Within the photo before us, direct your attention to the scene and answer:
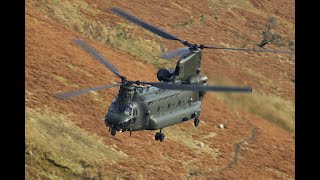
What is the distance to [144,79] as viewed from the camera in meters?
57.9

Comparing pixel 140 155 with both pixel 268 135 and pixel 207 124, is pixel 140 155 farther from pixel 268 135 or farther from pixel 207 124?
pixel 268 135

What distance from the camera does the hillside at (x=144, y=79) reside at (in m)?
47.4

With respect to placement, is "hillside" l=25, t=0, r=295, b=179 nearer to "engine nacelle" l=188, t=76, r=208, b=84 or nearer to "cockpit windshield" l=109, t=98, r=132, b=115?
"engine nacelle" l=188, t=76, r=208, b=84

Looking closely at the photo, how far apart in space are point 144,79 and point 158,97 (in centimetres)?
1936

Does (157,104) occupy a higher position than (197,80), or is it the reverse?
(197,80)

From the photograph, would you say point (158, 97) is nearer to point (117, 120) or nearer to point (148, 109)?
point (148, 109)

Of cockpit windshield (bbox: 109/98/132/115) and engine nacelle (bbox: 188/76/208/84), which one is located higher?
engine nacelle (bbox: 188/76/208/84)

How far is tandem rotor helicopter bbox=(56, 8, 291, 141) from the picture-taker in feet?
119

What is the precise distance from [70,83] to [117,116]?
17.3 meters

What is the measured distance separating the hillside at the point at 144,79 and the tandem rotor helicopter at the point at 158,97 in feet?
23.2

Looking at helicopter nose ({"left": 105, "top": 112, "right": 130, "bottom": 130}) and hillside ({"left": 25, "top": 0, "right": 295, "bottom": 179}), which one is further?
hillside ({"left": 25, "top": 0, "right": 295, "bottom": 179})

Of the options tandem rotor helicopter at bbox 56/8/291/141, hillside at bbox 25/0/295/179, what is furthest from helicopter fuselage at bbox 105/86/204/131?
hillside at bbox 25/0/295/179

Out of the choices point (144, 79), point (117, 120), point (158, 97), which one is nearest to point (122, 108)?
point (117, 120)

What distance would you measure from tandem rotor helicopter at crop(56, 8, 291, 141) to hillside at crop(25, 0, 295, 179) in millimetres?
7057
